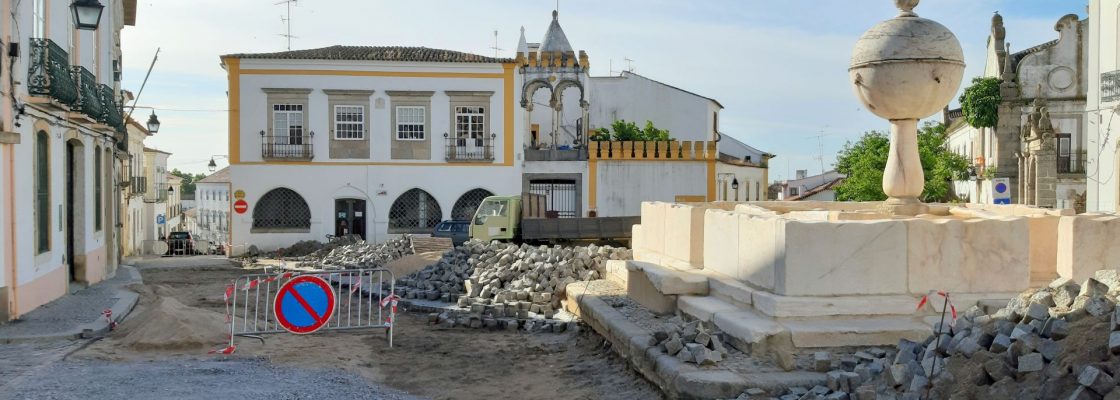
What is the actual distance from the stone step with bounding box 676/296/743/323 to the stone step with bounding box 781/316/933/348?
3.18 ft

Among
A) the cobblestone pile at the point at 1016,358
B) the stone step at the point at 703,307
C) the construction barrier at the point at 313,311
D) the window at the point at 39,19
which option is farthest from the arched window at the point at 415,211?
the cobblestone pile at the point at 1016,358

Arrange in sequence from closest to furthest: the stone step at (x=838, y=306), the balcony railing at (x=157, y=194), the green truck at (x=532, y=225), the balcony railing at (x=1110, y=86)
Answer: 1. the stone step at (x=838, y=306)
2. the green truck at (x=532, y=225)
3. the balcony railing at (x=1110, y=86)
4. the balcony railing at (x=157, y=194)

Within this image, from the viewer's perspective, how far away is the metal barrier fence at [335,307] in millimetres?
10858

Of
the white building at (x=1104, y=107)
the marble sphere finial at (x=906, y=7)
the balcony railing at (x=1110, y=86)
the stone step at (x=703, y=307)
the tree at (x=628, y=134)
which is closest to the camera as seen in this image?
the stone step at (x=703, y=307)

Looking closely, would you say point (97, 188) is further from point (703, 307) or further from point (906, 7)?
point (906, 7)

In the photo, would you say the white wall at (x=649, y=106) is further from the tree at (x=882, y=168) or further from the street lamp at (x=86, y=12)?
the street lamp at (x=86, y=12)

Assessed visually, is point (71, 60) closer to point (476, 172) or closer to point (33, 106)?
point (33, 106)

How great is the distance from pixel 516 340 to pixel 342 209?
21759 mm

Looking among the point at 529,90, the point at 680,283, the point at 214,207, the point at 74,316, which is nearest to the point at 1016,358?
the point at 680,283

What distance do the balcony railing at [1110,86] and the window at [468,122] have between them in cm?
1806

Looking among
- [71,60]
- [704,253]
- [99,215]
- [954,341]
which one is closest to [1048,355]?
[954,341]

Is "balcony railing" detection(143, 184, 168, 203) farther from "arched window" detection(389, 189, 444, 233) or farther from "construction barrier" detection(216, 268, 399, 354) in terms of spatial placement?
"construction barrier" detection(216, 268, 399, 354)

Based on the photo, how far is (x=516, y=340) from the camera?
11.9 metres

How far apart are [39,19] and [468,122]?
19.8 m
